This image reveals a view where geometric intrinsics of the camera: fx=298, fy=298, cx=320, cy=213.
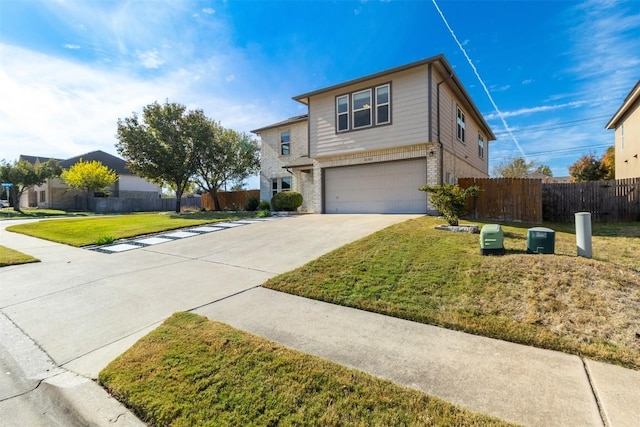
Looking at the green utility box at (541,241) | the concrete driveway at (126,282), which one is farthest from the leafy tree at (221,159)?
the green utility box at (541,241)

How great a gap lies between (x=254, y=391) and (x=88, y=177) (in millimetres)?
37196

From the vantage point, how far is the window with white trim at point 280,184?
19781mm

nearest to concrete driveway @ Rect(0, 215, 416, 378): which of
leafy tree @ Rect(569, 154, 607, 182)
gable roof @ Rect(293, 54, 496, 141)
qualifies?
gable roof @ Rect(293, 54, 496, 141)

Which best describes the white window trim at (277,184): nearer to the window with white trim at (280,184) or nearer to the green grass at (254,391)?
the window with white trim at (280,184)

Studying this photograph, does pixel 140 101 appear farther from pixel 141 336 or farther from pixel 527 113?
pixel 527 113

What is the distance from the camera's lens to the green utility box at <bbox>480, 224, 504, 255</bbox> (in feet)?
17.3

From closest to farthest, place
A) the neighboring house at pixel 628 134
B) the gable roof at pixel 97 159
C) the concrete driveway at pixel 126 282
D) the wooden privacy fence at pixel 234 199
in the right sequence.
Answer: the concrete driveway at pixel 126 282
the neighboring house at pixel 628 134
the wooden privacy fence at pixel 234 199
the gable roof at pixel 97 159

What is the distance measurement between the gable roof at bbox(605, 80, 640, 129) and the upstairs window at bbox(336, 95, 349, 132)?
12404mm

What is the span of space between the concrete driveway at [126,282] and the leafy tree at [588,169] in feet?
82.8

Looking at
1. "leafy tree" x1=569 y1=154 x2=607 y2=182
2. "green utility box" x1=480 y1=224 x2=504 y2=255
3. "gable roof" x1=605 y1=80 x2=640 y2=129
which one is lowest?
"green utility box" x1=480 y1=224 x2=504 y2=255

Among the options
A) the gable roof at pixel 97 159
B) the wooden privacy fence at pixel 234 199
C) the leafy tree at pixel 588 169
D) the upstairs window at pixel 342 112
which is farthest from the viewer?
the gable roof at pixel 97 159

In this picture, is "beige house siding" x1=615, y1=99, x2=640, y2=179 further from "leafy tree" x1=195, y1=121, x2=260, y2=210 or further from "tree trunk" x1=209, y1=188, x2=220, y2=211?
"tree trunk" x1=209, y1=188, x2=220, y2=211

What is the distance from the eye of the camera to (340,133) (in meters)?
13.8

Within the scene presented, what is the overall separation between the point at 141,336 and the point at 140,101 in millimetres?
21756
